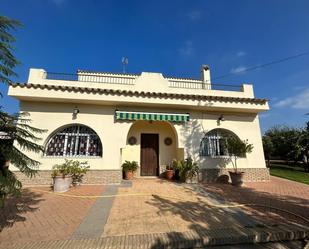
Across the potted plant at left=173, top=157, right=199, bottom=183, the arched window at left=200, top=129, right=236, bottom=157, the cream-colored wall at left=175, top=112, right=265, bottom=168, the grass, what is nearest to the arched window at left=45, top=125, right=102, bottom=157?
the potted plant at left=173, top=157, right=199, bottom=183

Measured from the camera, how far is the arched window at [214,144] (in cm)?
1792

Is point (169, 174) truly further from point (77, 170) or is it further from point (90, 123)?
point (90, 123)

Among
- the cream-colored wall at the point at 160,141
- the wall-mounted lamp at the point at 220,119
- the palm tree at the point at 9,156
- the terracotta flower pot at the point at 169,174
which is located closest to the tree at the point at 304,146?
the wall-mounted lamp at the point at 220,119

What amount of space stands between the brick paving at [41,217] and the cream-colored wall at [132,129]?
4.25 metres

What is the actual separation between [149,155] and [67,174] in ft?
26.4

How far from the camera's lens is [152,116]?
643 inches

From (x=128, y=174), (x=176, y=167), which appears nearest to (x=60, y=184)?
(x=128, y=174)

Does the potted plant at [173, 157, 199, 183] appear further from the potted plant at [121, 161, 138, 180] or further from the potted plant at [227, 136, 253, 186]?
the potted plant at [121, 161, 138, 180]

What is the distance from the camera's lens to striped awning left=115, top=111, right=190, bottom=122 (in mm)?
15859

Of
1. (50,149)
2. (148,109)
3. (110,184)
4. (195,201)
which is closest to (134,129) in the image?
(148,109)

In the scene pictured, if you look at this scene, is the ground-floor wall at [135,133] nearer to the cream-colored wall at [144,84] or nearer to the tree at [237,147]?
the tree at [237,147]

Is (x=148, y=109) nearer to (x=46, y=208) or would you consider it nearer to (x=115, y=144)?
(x=115, y=144)

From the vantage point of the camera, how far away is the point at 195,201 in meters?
10.6

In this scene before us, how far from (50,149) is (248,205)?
15.5 meters
